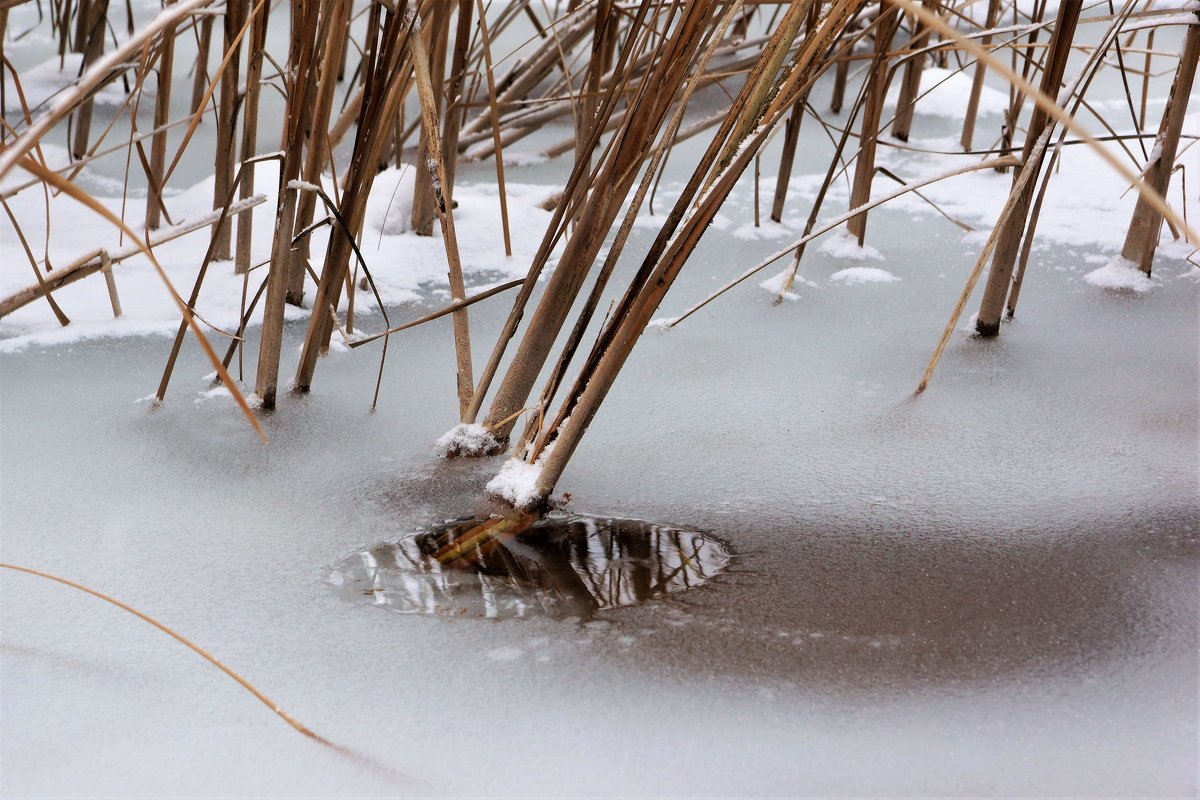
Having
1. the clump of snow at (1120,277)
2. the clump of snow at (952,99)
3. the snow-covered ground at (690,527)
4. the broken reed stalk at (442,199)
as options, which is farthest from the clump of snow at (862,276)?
the clump of snow at (952,99)

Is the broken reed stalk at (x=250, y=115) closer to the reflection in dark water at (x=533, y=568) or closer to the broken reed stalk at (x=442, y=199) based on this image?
the broken reed stalk at (x=442, y=199)

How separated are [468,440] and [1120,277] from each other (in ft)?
3.23

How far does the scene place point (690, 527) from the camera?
3.01ft

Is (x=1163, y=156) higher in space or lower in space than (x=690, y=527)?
higher

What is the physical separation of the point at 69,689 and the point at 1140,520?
0.90 m

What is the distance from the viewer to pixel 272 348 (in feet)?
3.55

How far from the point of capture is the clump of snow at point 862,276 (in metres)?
1.47

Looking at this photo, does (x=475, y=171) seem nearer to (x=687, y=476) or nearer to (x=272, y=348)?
(x=272, y=348)

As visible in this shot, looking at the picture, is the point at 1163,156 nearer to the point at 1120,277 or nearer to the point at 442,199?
the point at 1120,277

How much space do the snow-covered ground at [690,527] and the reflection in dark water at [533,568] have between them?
0.03 meters

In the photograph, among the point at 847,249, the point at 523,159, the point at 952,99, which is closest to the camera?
the point at 847,249

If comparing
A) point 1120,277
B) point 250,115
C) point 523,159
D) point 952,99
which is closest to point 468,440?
point 250,115

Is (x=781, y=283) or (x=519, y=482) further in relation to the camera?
(x=781, y=283)

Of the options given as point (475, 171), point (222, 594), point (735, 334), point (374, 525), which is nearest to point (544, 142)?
point (475, 171)
